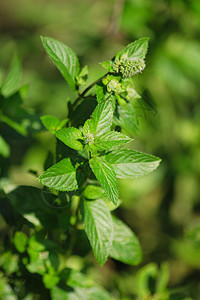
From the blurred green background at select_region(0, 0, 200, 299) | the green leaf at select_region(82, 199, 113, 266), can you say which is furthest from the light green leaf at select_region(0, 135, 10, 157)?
the blurred green background at select_region(0, 0, 200, 299)

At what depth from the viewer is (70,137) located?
74cm

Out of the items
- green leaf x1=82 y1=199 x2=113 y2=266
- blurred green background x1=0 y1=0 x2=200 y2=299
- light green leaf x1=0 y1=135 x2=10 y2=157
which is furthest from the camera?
blurred green background x1=0 y1=0 x2=200 y2=299

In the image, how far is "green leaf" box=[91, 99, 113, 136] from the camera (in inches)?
28.7

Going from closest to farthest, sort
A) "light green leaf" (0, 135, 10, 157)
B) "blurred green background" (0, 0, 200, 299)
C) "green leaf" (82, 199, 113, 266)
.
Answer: "green leaf" (82, 199, 113, 266), "light green leaf" (0, 135, 10, 157), "blurred green background" (0, 0, 200, 299)

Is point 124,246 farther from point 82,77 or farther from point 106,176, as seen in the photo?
point 82,77

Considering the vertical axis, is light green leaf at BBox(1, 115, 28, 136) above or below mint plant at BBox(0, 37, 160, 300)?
above

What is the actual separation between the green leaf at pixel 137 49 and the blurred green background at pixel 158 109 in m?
0.94

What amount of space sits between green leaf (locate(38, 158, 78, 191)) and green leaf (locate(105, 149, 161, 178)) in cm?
10

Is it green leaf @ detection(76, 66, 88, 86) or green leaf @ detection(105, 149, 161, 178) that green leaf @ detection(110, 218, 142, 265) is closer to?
green leaf @ detection(105, 149, 161, 178)

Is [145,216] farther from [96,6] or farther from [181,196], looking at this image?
[96,6]

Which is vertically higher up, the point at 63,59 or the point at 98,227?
the point at 63,59

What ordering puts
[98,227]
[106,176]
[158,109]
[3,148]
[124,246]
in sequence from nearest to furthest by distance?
1. [106,176]
2. [98,227]
3. [124,246]
4. [3,148]
5. [158,109]

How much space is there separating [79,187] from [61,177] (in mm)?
76

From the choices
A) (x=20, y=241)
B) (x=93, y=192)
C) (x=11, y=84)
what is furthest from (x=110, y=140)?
(x=11, y=84)
